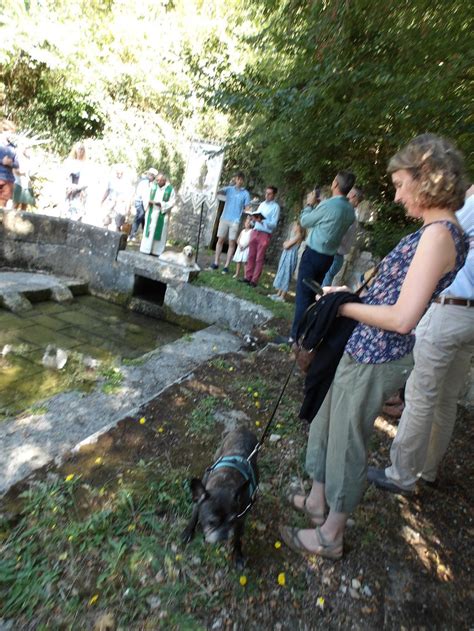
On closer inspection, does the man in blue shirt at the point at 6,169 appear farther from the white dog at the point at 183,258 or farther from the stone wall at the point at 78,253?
the white dog at the point at 183,258

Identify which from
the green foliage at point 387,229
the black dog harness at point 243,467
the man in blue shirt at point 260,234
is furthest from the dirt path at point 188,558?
the green foliage at point 387,229

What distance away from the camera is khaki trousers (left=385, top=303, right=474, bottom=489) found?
2287 millimetres

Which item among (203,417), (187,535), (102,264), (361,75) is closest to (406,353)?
(187,535)

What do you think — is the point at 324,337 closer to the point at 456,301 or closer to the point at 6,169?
the point at 456,301

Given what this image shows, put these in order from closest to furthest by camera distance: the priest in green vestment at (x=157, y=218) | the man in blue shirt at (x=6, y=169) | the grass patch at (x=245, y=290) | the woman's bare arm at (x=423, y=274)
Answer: the woman's bare arm at (x=423, y=274)
the grass patch at (x=245, y=290)
the man in blue shirt at (x=6, y=169)
the priest in green vestment at (x=157, y=218)

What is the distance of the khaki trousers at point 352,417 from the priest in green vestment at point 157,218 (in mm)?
5964

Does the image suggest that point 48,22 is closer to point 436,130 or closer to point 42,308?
point 42,308

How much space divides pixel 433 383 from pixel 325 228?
217 centimetres

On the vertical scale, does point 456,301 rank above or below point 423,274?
below

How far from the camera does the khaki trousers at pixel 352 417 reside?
1.75 metres

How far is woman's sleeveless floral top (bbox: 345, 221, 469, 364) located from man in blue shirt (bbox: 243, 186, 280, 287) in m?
5.31

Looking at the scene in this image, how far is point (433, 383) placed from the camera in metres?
2.32

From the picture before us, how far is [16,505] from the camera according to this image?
2127mm

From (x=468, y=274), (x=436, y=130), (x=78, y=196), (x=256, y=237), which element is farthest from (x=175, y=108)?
(x=468, y=274)
